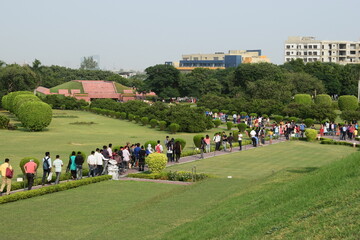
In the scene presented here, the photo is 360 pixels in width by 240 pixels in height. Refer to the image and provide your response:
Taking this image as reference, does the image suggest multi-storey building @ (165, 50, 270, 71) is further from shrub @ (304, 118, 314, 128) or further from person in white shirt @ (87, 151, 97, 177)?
person in white shirt @ (87, 151, 97, 177)

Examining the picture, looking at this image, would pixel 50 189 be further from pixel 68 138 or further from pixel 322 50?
pixel 322 50

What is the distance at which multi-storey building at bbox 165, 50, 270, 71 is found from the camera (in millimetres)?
155000

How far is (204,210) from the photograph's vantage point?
42.2 ft

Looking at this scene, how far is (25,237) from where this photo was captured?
11109mm

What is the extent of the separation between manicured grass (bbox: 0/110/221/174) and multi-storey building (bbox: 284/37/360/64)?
94.6m

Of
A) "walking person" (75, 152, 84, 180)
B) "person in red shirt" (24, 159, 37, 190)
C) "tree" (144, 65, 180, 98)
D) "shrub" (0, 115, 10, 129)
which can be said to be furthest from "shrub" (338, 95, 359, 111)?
"person in red shirt" (24, 159, 37, 190)

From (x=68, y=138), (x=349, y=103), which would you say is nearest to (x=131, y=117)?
(x=68, y=138)

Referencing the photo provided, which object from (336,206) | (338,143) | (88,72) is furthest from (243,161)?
(88,72)

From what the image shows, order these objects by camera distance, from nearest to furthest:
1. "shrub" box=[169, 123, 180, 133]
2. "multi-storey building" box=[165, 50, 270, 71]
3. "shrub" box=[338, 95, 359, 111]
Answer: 1. "shrub" box=[169, 123, 180, 133]
2. "shrub" box=[338, 95, 359, 111]
3. "multi-storey building" box=[165, 50, 270, 71]

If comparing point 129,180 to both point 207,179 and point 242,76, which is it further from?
point 242,76

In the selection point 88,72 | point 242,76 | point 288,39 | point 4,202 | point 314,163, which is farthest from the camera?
point 288,39

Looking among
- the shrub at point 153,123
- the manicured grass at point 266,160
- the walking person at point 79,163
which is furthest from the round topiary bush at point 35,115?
the walking person at point 79,163

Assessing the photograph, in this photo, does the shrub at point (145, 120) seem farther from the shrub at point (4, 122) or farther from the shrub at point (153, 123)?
the shrub at point (4, 122)

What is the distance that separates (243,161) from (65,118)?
35824mm
